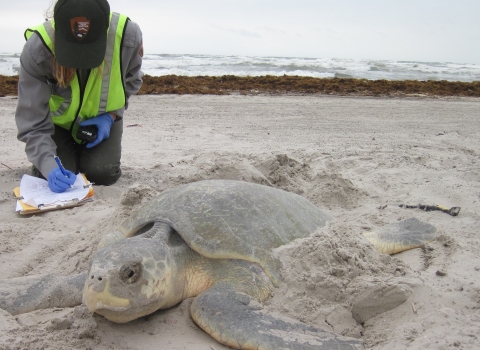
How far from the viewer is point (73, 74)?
2.44 meters

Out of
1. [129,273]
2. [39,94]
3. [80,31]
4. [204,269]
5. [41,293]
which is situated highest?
[80,31]

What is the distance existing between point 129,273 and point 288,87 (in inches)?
295

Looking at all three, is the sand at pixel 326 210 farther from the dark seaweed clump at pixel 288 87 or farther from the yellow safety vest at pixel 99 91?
the dark seaweed clump at pixel 288 87

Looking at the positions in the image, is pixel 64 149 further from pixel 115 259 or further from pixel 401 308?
pixel 401 308

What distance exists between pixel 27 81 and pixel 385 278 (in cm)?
217

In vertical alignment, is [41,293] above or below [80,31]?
below

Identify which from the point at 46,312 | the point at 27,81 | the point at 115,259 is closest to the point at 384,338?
the point at 115,259

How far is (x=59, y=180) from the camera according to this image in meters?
2.49

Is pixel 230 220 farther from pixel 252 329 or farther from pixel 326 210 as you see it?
pixel 326 210

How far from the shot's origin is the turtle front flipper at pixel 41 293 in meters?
1.47

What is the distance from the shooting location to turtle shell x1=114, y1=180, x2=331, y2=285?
153cm

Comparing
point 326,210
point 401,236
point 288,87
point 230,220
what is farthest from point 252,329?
point 288,87

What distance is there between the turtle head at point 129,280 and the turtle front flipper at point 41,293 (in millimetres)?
324

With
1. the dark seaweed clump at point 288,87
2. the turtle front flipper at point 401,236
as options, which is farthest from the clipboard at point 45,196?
the dark seaweed clump at point 288,87
